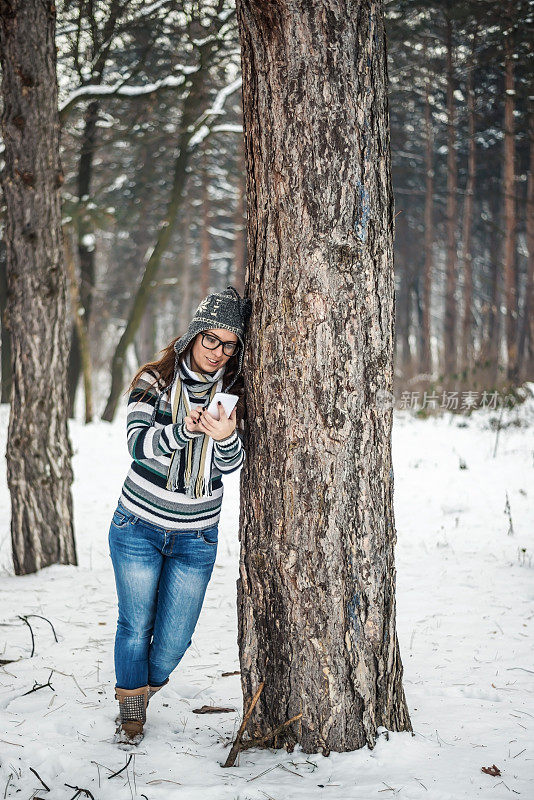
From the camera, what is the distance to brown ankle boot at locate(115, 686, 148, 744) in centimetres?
263

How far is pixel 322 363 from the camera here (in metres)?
2.39

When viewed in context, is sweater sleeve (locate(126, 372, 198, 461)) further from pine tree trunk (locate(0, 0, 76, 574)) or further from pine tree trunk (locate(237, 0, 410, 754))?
pine tree trunk (locate(0, 0, 76, 574))

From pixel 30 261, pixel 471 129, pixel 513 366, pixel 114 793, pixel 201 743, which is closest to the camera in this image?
pixel 114 793

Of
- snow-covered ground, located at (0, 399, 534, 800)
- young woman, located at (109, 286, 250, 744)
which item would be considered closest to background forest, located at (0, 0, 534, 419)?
snow-covered ground, located at (0, 399, 534, 800)

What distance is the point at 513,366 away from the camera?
14.8 meters

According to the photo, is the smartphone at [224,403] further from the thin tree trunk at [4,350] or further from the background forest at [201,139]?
the thin tree trunk at [4,350]

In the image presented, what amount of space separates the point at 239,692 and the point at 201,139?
11351mm

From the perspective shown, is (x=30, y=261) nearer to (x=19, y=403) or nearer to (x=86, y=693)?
(x=19, y=403)

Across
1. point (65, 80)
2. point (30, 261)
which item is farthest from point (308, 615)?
point (65, 80)

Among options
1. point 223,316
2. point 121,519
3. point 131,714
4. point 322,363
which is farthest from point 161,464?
point 131,714

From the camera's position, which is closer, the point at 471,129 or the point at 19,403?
the point at 19,403

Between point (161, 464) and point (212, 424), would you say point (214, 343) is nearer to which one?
point (212, 424)

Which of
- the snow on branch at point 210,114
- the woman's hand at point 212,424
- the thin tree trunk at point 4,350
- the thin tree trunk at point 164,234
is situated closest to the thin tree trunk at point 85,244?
the thin tree trunk at point 164,234

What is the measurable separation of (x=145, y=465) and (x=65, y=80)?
1033cm
